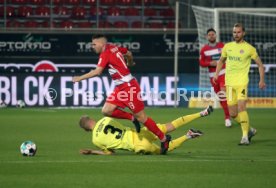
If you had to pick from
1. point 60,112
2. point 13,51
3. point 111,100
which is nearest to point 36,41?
point 13,51

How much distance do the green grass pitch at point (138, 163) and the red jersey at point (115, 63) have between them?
1138mm

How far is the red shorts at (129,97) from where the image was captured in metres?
12.3

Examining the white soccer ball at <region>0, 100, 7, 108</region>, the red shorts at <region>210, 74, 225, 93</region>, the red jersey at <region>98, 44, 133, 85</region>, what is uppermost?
the red jersey at <region>98, 44, 133, 85</region>

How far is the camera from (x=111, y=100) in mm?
12805

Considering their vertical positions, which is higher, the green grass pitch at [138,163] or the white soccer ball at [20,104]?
the green grass pitch at [138,163]

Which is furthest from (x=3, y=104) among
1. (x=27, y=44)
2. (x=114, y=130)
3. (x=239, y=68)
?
(x=114, y=130)

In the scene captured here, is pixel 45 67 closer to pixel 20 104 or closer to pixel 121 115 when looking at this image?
pixel 20 104

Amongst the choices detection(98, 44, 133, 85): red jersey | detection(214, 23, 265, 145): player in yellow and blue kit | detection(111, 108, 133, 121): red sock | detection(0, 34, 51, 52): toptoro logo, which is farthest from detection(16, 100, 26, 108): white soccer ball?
detection(98, 44, 133, 85): red jersey

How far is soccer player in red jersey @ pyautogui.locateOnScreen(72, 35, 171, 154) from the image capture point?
39.6 ft

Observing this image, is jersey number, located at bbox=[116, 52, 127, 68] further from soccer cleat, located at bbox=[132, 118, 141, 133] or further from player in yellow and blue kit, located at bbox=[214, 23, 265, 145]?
player in yellow and blue kit, located at bbox=[214, 23, 265, 145]

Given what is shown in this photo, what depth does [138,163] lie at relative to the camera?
35.4 feet

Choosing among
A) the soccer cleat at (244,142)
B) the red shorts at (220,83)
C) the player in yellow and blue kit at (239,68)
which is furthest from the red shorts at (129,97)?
the red shorts at (220,83)

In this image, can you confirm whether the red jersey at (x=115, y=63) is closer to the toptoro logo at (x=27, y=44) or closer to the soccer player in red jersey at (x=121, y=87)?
the soccer player in red jersey at (x=121, y=87)

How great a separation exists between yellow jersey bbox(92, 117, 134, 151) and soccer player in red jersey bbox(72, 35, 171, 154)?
279 mm
